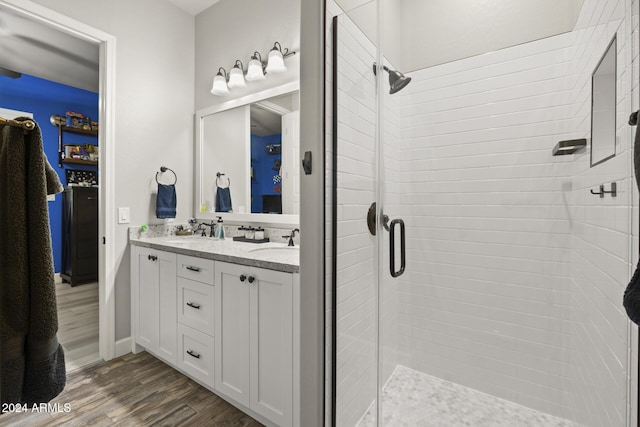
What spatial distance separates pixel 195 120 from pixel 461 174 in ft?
7.35

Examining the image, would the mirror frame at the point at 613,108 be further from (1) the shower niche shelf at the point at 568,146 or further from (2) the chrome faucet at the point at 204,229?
(2) the chrome faucet at the point at 204,229

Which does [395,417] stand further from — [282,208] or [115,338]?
[115,338]

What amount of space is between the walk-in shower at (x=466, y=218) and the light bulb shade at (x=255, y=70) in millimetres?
1040

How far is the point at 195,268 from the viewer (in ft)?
5.87

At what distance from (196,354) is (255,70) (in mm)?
1933

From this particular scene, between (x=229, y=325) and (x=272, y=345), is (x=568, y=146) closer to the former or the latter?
(x=272, y=345)

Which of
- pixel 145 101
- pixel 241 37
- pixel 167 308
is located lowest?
pixel 167 308

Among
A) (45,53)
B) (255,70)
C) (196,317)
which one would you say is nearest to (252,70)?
(255,70)

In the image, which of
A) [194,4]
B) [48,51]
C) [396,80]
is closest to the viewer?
[396,80]

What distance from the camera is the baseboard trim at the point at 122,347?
87.2 inches

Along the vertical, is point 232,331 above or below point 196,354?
above

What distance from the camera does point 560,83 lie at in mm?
1461

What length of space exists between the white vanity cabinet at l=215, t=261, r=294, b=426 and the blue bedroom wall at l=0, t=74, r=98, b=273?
3687 millimetres

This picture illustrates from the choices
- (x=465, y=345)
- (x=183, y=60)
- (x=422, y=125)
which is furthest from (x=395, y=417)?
(x=183, y=60)
